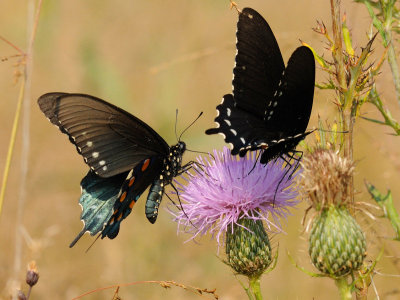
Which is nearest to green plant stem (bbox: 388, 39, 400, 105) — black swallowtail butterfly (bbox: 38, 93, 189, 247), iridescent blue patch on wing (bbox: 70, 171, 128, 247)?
black swallowtail butterfly (bbox: 38, 93, 189, 247)

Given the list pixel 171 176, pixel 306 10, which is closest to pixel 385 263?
pixel 171 176

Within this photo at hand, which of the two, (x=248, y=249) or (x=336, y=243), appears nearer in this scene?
(x=336, y=243)

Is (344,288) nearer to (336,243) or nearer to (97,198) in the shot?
(336,243)

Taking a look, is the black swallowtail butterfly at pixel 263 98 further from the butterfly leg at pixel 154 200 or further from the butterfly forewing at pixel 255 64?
the butterfly leg at pixel 154 200

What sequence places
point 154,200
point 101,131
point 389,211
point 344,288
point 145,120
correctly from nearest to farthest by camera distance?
point 344,288
point 389,211
point 101,131
point 154,200
point 145,120

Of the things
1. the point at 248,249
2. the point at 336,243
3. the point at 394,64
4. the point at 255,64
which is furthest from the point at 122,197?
the point at 394,64
